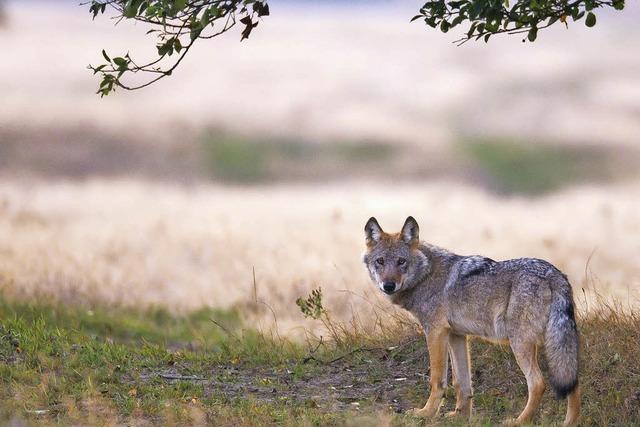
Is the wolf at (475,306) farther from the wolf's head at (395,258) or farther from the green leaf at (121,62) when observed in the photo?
the green leaf at (121,62)

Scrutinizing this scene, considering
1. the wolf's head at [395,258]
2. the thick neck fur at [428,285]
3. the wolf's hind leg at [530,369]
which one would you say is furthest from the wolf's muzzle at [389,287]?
the wolf's hind leg at [530,369]

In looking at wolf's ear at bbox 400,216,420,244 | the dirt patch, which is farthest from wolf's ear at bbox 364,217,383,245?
the dirt patch

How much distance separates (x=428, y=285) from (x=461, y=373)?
981 millimetres

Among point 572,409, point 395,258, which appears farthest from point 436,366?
point 572,409

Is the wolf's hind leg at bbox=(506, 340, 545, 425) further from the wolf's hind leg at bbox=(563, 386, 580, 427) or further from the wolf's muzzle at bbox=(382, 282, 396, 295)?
the wolf's muzzle at bbox=(382, 282, 396, 295)

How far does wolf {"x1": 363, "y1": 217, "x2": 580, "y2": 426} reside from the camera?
30.0 feet

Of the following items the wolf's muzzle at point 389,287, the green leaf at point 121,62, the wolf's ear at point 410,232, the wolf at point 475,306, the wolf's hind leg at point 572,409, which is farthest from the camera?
the wolf's ear at point 410,232

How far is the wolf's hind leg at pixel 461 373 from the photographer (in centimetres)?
1013

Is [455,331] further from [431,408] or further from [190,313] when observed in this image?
[190,313]

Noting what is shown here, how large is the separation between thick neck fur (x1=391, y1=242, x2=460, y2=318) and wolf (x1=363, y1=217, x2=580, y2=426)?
0.4 inches

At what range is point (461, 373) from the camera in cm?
1025

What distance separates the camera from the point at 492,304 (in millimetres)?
9500

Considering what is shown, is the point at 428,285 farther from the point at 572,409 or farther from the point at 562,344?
the point at 572,409

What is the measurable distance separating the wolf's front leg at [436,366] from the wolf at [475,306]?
0.03 feet
